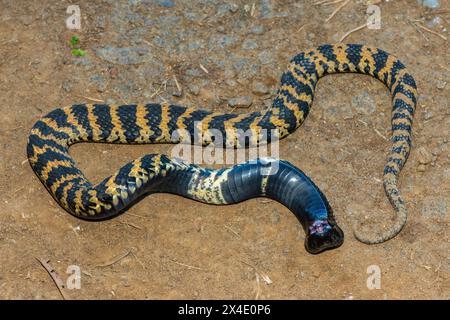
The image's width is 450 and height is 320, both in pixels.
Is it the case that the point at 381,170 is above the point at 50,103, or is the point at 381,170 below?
below

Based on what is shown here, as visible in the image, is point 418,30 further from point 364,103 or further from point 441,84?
point 364,103

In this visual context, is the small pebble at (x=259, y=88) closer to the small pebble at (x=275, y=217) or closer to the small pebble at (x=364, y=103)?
the small pebble at (x=364, y=103)

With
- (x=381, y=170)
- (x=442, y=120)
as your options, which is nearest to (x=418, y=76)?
(x=442, y=120)

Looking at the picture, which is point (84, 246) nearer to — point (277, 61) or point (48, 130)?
point (48, 130)

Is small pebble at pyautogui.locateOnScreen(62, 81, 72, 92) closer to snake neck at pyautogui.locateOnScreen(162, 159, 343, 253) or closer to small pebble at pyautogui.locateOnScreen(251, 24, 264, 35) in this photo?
snake neck at pyautogui.locateOnScreen(162, 159, 343, 253)

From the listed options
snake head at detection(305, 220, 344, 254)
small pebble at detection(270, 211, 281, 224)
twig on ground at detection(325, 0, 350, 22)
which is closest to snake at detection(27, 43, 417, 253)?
snake head at detection(305, 220, 344, 254)

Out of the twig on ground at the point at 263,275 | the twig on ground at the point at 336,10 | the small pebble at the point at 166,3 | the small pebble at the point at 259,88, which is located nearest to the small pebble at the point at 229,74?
the small pebble at the point at 259,88
